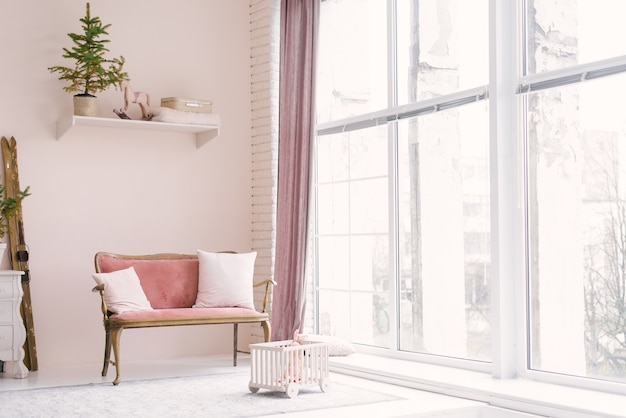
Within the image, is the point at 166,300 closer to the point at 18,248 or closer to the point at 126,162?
the point at 18,248

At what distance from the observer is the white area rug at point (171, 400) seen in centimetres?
428

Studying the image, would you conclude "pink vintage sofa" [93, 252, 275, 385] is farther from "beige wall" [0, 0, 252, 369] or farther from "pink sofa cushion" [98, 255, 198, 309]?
"beige wall" [0, 0, 252, 369]

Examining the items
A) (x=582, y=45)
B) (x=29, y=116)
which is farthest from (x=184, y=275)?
(x=582, y=45)

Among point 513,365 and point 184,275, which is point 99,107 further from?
point 513,365

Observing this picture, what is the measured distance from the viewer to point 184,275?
6.06m

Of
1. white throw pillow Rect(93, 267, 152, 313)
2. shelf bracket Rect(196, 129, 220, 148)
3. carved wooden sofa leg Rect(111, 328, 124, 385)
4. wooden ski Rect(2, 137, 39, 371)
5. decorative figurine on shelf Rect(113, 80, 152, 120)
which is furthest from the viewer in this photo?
shelf bracket Rect(196, 129, 220, 148)

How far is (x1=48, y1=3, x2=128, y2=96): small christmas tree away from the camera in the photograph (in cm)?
592

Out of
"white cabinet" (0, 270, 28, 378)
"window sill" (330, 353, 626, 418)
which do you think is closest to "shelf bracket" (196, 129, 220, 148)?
"white cabinet" (0, 270, 28, 378)

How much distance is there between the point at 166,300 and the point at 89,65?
1780 millimetres

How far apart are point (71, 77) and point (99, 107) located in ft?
1.32

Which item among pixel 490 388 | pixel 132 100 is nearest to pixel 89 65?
pixel 132 100

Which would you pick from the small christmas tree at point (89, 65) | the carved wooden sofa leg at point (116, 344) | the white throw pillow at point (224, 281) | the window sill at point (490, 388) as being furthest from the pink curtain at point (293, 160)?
the carved wooden sofa leg at point (116, 344)

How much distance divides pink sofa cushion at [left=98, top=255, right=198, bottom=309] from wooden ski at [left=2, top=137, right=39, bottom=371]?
0.59m

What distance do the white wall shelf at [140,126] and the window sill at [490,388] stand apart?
2078mm
